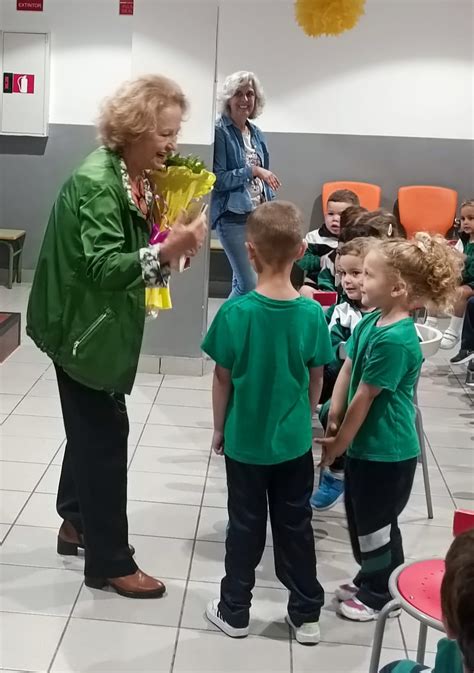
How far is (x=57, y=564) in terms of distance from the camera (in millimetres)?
2916

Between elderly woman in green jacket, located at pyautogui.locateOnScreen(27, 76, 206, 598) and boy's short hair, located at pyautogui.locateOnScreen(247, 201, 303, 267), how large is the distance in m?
0.17

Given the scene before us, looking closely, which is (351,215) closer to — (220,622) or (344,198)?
(344,198)

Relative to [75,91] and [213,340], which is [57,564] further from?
[75,91]

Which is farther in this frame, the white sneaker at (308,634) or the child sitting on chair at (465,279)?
the child sitting on chair at (465,279)

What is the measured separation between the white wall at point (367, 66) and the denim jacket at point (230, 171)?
300 cm

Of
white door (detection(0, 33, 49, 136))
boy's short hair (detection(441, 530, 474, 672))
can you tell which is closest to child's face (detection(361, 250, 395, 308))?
boy's short hair (detection(441, 530, 474, 672))

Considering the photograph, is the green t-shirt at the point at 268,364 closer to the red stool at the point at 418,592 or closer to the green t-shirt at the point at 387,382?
the green t-shirt at the point at 387,382

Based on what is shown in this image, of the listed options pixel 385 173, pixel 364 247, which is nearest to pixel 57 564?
pixel 364 247

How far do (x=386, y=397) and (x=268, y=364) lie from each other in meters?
0.39

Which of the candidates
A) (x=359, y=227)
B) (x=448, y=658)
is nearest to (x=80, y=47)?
(x=359, y=227)

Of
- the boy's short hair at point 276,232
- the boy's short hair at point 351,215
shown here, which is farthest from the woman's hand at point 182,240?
the boy's short hair at point 351,215

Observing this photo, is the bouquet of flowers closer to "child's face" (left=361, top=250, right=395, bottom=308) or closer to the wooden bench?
"child's face" (left=361, top=250, right=395, bottom=308)

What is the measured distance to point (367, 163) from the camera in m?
7.78

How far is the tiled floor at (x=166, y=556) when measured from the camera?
2.45 meters
